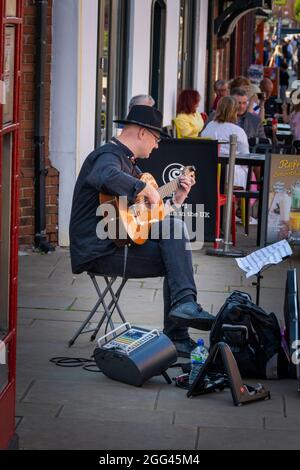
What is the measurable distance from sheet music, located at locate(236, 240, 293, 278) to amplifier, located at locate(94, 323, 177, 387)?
2.26 feet

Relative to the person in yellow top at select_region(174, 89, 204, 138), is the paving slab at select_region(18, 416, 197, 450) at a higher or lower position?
lower

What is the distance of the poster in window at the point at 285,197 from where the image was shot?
34.5ft

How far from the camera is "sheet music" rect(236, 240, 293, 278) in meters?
6.70

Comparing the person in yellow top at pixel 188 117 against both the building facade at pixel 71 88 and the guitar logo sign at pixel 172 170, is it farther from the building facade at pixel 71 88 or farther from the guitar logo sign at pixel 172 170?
the guitar logo sign at pixel 172 170

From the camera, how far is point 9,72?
4.73 metres

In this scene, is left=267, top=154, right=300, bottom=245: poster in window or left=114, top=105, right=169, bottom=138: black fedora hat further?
left=267, top=154, right=300, bottom=245: poster in window

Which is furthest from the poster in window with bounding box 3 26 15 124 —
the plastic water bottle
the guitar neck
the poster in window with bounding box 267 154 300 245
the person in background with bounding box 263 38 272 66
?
the person in background with bounding box 263 38 272 66

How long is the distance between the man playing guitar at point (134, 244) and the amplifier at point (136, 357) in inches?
16.0

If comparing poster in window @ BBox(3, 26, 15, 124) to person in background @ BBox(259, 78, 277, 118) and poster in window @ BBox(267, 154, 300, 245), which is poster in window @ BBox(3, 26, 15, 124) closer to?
poster in window @ BBox(267, 154, 300, 245)

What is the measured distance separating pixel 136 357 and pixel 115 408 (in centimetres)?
46

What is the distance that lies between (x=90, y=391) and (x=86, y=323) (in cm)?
93

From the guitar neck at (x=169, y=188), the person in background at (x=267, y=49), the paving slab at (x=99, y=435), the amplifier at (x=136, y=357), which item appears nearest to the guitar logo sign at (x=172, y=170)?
the guitar neck at (x=169, y=188)
